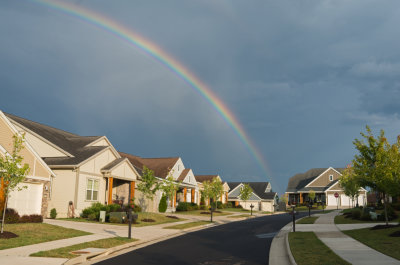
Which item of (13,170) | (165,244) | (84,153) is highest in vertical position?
(84,153)

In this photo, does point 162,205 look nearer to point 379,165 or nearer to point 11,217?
point 11,217

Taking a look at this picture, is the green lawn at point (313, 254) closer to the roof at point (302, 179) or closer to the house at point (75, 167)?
the house at point (75, 167)

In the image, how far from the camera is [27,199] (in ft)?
76.8

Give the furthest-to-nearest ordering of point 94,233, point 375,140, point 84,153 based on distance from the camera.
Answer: point 84,153 → point 375,140 → point 94,233

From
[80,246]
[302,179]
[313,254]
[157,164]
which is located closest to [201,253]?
[313,254]

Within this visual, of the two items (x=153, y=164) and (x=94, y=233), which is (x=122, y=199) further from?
(x=94, y=233)

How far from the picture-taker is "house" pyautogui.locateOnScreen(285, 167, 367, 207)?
72062 millimetres

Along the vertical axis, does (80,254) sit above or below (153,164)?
below

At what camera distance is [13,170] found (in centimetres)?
1711

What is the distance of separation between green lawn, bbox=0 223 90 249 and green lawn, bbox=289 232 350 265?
10.7 meters

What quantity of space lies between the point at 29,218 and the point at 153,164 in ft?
96.4

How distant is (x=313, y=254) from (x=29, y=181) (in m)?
18.5

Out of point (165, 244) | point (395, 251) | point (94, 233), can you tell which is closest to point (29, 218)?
point (94, 233)

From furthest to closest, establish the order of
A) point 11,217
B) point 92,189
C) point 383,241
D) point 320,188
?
point 320,188 → point 92,189 → point 11,217 → point 383,241
